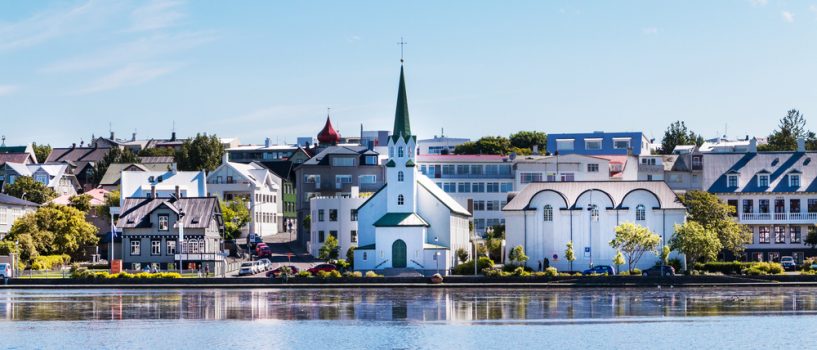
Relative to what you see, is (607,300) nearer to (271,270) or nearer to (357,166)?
(271,270)

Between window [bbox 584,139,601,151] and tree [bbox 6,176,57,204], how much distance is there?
65.3 meters

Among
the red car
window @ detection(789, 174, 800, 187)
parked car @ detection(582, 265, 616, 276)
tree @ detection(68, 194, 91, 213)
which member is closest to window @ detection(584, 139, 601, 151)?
window @ detection(789, 174, 800, 187)

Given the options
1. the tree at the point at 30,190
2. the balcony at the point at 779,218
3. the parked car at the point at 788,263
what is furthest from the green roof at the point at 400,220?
the tree at the point at 30,190

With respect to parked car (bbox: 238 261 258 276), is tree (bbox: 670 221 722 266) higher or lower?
higher

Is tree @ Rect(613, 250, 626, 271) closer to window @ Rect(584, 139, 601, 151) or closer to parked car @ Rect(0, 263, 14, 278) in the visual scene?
parked car @ Rect(0, 263, 14, 278)

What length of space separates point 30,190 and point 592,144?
2715 inches

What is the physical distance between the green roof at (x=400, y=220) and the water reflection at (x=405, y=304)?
39.1 ft

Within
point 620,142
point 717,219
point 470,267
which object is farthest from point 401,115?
point 620,142

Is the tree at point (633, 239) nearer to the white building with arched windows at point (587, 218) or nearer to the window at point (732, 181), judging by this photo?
the white building with arched windows at point (587, 218)

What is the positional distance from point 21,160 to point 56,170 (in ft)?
51.2

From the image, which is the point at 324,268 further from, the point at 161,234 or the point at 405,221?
the point at 161,234

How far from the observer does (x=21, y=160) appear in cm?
19788

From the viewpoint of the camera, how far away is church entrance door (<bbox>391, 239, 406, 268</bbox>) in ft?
399

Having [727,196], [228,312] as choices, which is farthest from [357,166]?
[228,312]
